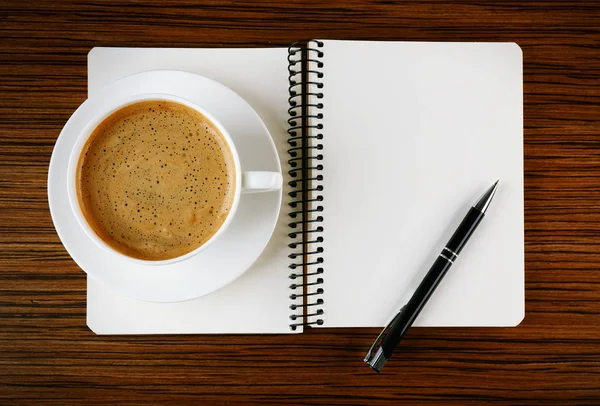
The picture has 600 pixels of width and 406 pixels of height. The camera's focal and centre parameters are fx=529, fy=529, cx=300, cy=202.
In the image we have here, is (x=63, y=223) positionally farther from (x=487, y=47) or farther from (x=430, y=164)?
(x=487, y=47)

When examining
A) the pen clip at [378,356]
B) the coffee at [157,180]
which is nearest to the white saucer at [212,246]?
the coffee at [157,180]

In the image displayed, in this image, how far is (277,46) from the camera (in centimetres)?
81

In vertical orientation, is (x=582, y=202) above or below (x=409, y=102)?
below

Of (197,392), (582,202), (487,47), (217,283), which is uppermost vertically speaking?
(487,47)

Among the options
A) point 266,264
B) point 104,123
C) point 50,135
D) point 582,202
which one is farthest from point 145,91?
point 582,202

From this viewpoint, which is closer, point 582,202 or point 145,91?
point 145,91

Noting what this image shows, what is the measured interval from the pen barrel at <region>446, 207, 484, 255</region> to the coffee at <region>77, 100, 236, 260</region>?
1.10 feet

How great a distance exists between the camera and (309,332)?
2.68 ft

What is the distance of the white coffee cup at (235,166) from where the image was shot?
646 millimetres

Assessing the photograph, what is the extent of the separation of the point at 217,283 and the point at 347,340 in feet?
0.76

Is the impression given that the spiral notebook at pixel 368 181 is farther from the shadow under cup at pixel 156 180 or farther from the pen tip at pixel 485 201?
the shadow under cup at pixel 156 180

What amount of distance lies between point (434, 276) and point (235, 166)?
1.12ft

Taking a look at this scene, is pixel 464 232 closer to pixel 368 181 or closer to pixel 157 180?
pixel 368 181

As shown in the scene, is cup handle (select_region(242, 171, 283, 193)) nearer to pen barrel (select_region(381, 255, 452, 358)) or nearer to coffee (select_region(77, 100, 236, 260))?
coffee (select_region(77, 100, 236, 260))
